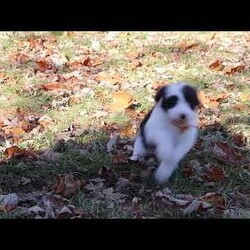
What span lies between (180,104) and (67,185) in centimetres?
111

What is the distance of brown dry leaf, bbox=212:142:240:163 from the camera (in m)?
5.39

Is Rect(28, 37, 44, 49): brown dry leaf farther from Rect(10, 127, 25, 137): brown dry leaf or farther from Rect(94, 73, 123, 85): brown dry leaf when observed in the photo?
Rect(10, 127, 25, 137): brown dry leaf

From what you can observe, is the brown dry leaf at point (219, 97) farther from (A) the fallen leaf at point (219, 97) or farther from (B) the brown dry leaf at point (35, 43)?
(B) the brown dry leaf at point (35, 43)

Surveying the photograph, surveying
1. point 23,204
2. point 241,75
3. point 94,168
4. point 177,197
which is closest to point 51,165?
point 94,168

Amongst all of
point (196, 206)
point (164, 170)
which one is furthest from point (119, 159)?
point (196, 206)

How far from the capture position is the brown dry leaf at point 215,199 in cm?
462

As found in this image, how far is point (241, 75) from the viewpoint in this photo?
789 cm

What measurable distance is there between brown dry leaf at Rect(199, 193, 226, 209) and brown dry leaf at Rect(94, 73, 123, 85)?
3.33 metres

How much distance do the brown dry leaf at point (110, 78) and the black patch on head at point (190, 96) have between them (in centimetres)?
303

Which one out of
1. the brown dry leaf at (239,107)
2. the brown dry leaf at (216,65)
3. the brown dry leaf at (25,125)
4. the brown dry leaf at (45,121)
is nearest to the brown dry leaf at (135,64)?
the brown dry leaf at (216,65)
